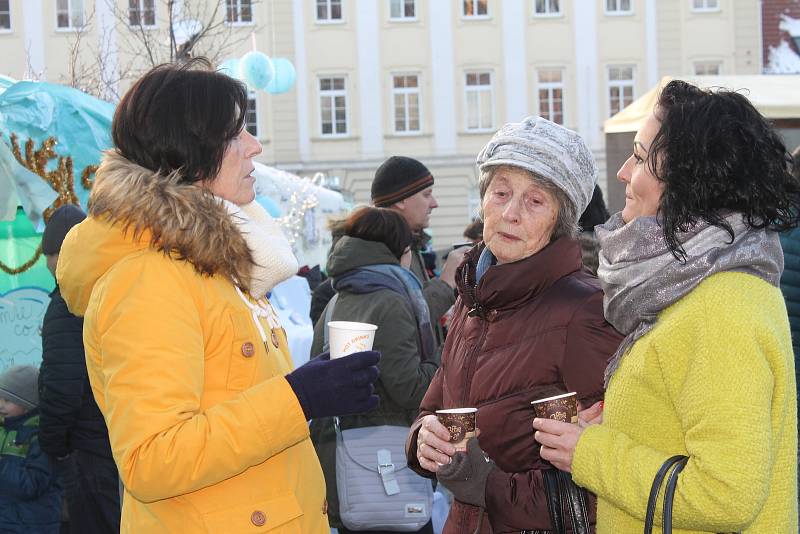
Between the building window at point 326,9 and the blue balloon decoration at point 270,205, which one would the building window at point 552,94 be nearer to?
the building window at point 326,9

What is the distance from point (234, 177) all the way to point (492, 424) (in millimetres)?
892

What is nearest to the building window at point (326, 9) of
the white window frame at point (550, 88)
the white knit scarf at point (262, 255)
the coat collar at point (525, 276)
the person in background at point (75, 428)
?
the white window frame at point (550, 88)

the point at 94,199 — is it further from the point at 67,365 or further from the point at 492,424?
the point at 67,365

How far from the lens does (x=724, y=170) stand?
197 cm

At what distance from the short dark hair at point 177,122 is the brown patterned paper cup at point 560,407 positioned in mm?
950

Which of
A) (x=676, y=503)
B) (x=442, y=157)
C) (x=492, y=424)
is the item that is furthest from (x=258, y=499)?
(x=442, y=157)

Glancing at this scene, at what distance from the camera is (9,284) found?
577cm

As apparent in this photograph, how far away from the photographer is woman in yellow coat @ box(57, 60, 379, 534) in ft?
6.68

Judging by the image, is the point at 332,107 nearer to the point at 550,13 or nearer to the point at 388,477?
the point at 550,13

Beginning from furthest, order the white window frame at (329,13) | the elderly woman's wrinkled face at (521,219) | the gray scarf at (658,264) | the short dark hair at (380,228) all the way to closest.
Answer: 1. the white window frame at (329,13)
2. the short dark hair at (380,228)
3. the elderly woman's wrinkled face at (521,219)
4. the gray scarf at (658,264)

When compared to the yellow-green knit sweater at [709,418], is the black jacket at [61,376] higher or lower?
lower

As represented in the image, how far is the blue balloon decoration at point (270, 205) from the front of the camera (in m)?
10.5

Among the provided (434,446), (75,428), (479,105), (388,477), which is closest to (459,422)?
(434,446)

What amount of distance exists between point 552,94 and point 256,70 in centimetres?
2096
